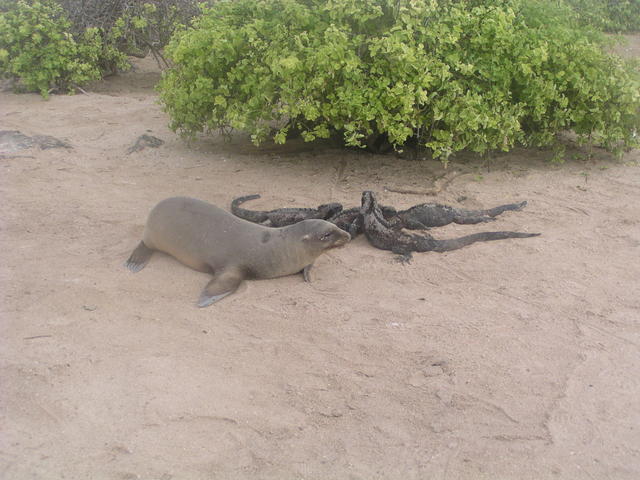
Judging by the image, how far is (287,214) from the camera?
17.6 ft

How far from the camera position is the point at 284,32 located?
Answer: 6066 millimetres

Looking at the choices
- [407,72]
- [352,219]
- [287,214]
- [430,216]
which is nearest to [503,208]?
[430,216]

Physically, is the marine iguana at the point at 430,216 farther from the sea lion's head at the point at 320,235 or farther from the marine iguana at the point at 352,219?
the sea lion's head at the point at 320,235

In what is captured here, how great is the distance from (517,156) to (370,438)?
4698mm

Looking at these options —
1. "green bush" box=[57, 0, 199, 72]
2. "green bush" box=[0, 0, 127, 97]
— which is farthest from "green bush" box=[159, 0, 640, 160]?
"green bush" box=[57, 0, 199, 72]

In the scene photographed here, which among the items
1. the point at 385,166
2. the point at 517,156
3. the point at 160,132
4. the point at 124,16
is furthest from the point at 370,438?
the point at 124,16

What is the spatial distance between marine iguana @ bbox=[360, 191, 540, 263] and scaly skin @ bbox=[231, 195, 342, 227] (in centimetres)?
32

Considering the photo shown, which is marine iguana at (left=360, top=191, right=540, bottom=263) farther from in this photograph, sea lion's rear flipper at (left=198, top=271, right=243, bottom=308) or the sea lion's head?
sea lion's rear flipper at (left=198, top=271, right=243, bottom=308)

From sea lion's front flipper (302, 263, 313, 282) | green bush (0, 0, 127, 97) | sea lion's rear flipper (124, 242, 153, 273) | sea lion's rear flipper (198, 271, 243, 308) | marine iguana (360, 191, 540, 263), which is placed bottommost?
sea lion's rear flipper (124, 242, 153, 273)

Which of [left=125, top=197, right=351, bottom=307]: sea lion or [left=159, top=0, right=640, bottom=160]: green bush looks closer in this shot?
[left=125, top=197, right=351, bottom=307]: sea lion

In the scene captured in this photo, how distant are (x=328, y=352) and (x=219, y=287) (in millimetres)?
940

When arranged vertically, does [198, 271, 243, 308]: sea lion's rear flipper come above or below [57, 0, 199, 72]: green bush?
below

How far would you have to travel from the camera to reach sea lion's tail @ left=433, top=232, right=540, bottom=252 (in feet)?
16.2

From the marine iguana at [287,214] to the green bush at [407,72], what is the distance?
0.98 m
